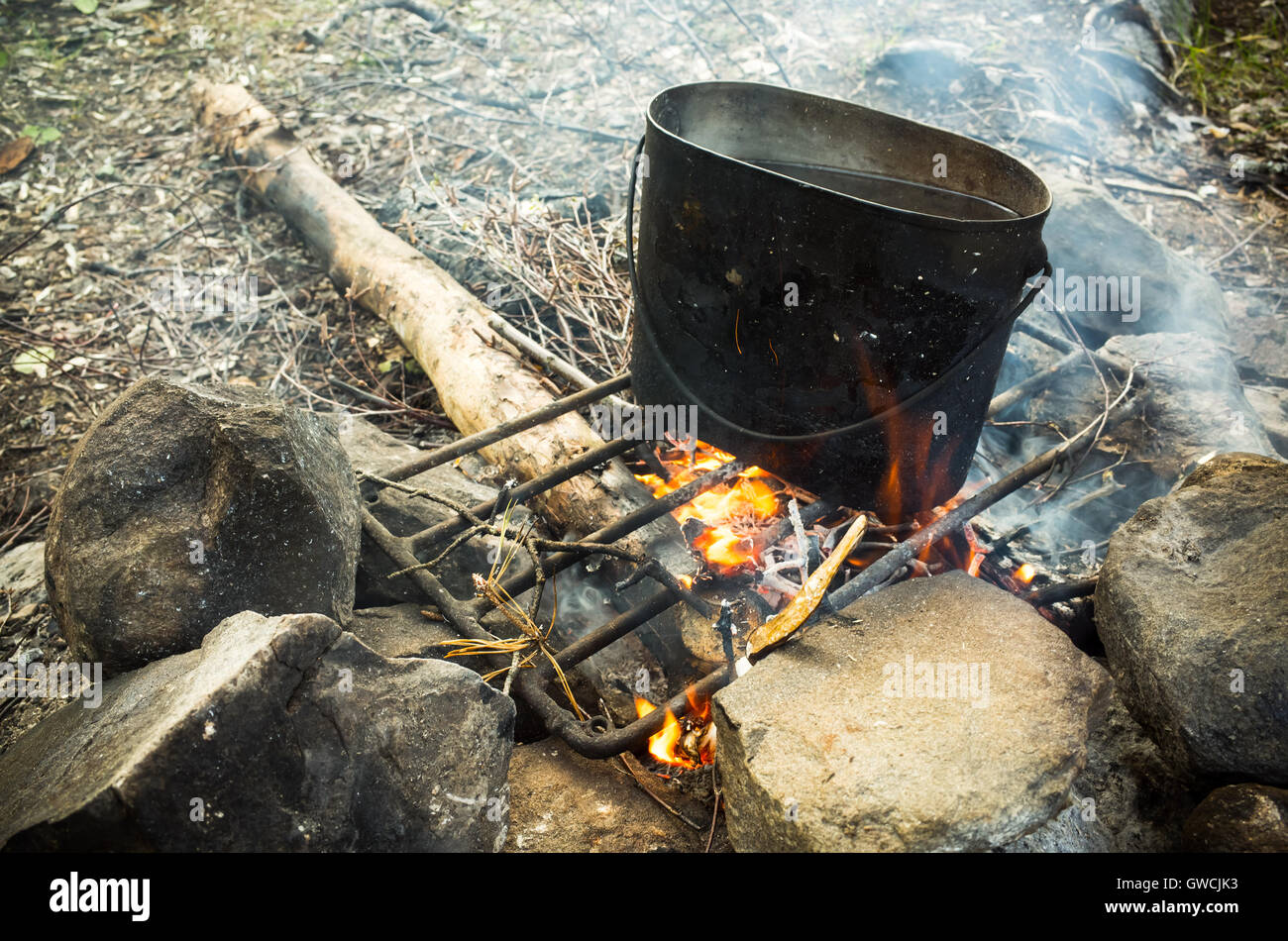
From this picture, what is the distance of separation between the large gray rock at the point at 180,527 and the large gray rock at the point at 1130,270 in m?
3.68

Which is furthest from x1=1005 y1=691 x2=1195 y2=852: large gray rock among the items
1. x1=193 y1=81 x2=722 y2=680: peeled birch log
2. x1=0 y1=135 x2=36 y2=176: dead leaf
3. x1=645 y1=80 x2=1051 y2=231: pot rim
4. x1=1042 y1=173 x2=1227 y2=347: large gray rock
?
x1=0 y1=135 x2=36 y2=176: dead leaf

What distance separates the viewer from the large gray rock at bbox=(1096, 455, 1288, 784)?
1.93 meters

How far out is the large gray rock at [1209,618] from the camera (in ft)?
6.33

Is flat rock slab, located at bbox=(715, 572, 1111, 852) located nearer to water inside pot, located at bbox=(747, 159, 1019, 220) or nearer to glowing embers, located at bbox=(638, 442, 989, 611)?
glowing embers, located at bbox=(638, 442, 989, 611)

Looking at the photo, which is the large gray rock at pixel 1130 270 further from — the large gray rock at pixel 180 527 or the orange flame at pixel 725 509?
the large gray rock at pixel 180 527

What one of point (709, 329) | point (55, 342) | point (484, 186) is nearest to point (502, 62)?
point (484, 186)

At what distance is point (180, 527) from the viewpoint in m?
2.14

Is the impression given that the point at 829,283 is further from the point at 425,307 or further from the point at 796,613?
the point at 425,307

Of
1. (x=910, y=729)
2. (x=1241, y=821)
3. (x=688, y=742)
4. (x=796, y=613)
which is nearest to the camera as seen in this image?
(x=1241, y=821)

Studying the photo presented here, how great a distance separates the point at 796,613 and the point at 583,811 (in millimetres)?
818

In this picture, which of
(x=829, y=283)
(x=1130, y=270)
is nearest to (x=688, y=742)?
(x=829, y=283)

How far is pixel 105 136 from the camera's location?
598cm

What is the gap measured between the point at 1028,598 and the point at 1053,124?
444 centimetres

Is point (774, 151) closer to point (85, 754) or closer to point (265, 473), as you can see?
point (265, 473)
